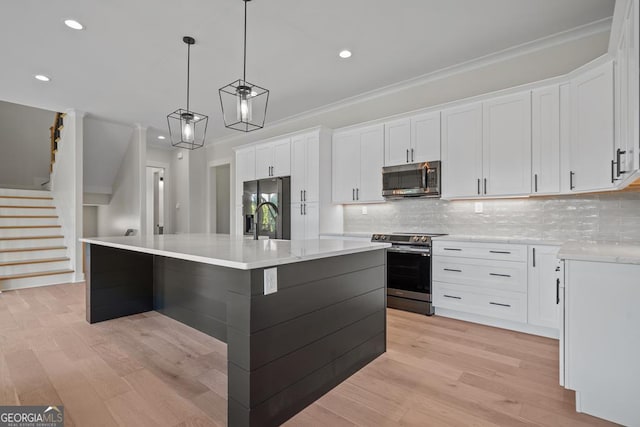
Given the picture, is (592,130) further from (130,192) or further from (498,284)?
(130,192)

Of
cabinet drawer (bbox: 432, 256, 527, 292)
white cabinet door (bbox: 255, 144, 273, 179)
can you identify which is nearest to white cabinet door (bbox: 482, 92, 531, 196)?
cabinet drawer (bbox: 432, 256, 527, 292)

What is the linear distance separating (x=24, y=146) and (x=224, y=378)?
354 inches

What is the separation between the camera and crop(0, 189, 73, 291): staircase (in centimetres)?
499

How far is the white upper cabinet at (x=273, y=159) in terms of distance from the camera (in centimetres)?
508

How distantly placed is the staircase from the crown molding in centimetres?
491

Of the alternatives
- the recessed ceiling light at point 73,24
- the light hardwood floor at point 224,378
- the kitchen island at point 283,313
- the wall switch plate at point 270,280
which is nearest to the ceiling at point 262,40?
the recessed ceiling light at point 73,24

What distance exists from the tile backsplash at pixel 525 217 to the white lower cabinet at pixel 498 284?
52 cm

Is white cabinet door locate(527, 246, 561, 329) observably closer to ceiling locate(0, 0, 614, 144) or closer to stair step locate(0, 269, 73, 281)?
ceiling locate(0, 0, 614, 144)

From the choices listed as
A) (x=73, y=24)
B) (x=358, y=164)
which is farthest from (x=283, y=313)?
(x=73, y=24)

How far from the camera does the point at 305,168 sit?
4785mm

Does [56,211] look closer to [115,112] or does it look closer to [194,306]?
[115,112]

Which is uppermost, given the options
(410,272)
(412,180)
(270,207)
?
(412,180)

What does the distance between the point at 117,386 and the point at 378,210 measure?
3.52m

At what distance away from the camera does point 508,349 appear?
8.67 feet
